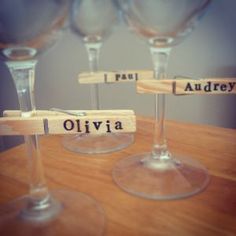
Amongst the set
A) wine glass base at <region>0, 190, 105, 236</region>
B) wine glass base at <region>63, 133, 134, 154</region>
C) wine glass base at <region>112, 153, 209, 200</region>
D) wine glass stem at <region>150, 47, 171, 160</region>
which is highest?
wine glass stem at <region>150, 47, 171, 160</region>

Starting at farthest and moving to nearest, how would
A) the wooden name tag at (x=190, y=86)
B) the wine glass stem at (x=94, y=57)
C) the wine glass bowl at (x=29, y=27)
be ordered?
the wine glass stem at (x=94, y=57), the wooden name tag at (x=190, y=86), the wine glass bowl at (x=29, y=27)

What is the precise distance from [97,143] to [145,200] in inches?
6.2

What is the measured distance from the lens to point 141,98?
0.71 meters

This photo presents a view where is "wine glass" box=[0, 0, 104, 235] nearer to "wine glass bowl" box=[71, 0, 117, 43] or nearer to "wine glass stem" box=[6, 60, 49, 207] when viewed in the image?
"wine glass stem" box=[6, 60, 49, 207]

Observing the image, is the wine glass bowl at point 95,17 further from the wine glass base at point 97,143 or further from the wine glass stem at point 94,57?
the wine glass base at point 97,143

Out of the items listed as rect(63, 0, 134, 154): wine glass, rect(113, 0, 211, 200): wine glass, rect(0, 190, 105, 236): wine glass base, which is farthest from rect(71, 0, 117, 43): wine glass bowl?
rect(0, 190, 105, 236): wine glass base

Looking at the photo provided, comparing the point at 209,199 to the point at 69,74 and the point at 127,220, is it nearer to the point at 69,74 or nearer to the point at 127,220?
the point at 127,220

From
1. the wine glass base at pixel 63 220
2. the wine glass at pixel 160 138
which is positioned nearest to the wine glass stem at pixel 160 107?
the wine glass at pixel 160 138

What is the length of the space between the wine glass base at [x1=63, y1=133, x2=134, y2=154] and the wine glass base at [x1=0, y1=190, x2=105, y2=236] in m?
0.11

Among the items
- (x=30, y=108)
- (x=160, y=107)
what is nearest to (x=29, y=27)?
(x=30, y=108)

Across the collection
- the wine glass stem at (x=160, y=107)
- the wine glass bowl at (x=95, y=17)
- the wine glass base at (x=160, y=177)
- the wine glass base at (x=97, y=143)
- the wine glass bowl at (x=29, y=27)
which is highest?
the wine glass bowl at (x=95, y=17)

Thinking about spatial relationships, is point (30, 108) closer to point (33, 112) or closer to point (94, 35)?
point (33, 112)

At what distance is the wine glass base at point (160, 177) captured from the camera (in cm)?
32

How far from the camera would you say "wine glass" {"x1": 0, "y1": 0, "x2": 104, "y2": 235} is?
227mm
